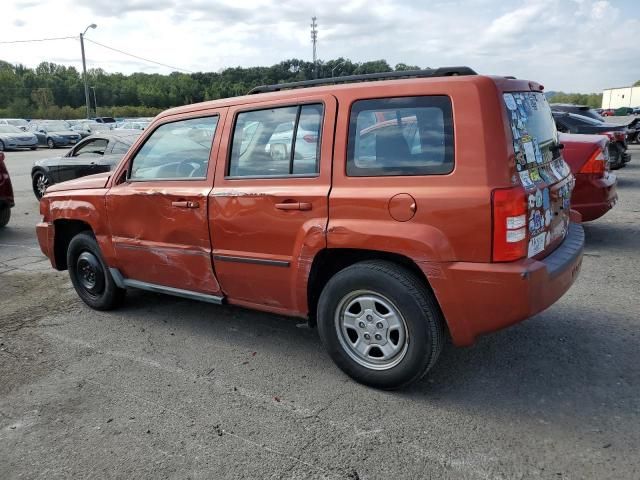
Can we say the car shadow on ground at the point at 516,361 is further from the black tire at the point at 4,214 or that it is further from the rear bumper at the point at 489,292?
the black tire at the point at 4,214

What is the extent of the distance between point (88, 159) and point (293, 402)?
8.98m

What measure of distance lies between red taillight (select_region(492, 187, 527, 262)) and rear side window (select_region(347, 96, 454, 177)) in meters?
0.33

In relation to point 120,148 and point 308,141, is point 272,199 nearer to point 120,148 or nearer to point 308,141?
point 308,141

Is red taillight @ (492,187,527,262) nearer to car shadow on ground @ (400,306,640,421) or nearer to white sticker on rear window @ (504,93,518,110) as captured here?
white sticker on rear window @ (504,93,518,110)

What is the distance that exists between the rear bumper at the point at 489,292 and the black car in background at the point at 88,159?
8.31 m

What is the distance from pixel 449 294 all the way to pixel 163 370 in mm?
2068

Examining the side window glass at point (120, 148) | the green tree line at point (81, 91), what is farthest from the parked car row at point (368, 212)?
the green tree line at point (81, 91)

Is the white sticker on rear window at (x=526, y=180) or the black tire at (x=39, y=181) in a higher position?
the white sticker on rear window at (x=526, y=180)

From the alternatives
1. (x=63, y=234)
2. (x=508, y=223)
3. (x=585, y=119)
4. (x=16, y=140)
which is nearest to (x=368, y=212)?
(x=508, y=223)

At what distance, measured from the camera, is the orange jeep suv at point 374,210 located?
286 centimetres

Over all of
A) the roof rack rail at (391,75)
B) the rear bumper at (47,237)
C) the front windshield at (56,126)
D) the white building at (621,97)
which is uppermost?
the white building at (621,97)

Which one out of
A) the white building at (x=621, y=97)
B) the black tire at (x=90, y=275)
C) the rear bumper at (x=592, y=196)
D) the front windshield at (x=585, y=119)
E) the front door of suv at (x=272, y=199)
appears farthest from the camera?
the white building at (x=621, y=97)

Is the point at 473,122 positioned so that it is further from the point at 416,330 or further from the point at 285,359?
the point at 285,359

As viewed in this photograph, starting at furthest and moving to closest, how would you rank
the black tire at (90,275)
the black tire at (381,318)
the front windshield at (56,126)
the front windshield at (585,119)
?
1. the front windshield at (56,126)
2. the front windshield at (585,119)
3. the black tire at (90,275)
4. the black tire at (381,318)
